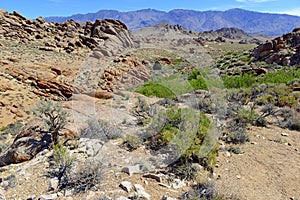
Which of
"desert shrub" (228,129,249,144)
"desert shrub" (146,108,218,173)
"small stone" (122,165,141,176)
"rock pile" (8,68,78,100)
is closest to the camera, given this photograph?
"small stone" (122,165,141,176)

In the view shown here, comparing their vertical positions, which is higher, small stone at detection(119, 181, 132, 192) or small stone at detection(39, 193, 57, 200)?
small stone at detection(39, 193, 57, 200)

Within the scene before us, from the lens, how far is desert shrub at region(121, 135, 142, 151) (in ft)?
19.3

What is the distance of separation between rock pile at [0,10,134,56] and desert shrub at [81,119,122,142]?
74.7ft

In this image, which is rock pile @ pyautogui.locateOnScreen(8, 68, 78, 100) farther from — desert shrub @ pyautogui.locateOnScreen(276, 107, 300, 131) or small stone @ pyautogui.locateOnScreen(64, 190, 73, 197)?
small stone @ pyautogui.locateOnScreen(64, 190, 73, 197)

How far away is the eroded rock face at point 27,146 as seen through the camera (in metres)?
5.58

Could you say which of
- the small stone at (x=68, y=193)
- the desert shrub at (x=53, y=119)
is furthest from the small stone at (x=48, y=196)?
the desert shrub at (x=53, y=119)

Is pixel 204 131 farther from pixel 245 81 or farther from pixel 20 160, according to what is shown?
pixel 245 81

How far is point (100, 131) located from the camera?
6383 millimetres

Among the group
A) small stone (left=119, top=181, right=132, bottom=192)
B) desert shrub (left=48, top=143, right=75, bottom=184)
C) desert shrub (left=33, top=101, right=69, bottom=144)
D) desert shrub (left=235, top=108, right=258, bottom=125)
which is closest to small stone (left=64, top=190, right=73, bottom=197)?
desert shrub (left=48, top=143, right=75, bottom=184)

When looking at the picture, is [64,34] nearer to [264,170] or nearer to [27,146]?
[27,146]

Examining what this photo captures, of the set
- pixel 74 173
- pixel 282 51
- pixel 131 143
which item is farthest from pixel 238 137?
pixel 282 51

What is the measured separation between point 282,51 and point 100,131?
26586 mm

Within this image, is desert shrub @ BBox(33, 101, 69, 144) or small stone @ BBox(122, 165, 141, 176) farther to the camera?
desert shrub @ BBox(33, 101, 69, 144)

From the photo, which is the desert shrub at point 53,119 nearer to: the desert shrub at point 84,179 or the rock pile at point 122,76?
the desert shrub at point 84,179
